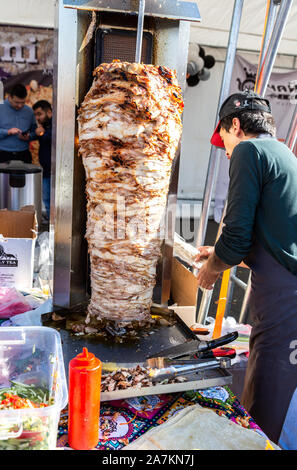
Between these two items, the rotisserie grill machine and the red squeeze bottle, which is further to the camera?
the rotisserie grill machine

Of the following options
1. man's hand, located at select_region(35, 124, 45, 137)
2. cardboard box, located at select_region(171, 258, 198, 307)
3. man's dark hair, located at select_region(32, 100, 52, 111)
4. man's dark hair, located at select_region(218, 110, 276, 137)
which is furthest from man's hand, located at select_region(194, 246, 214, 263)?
man's dark hair, located at select_region(32, 100, 52, 111)

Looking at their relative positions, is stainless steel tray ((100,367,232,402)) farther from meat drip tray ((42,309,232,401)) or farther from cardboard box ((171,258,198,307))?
cardboard box ((171,258,198,307))

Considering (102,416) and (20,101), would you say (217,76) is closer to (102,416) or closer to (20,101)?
(20,101)

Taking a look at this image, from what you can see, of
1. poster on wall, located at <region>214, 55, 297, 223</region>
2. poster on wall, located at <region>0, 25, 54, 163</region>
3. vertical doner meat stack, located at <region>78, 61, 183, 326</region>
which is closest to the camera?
vertical doner meat stack, located at <region>78, 61, 183, 326</region>

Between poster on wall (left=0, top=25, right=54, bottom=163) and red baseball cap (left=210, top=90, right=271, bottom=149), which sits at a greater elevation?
poster on wall (left=0, top=25, right=54, bottom=163)

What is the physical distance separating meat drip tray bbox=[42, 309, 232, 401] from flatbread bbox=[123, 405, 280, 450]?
0.13 metres

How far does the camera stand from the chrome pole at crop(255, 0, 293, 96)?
89.5 inches

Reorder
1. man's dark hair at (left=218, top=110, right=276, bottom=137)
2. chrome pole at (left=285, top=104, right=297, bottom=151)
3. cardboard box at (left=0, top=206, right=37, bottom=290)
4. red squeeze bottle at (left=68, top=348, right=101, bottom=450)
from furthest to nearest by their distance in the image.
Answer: cardboard box at (left=0, top=206, right=37, bottom=290)
chrome pole at (left=285, top=104, right=297, bottom=151)
man's dark hair at (left=218, top=110, right=276, bottom=137)
red squeeze bottle at (left=68, top=348, right=101, bottom=450)

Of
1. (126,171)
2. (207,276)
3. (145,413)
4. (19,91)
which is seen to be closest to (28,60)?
(19,91)

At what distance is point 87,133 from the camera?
6.68 ft

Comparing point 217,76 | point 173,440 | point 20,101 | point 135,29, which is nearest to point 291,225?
point 173,440

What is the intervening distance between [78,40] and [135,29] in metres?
0.33

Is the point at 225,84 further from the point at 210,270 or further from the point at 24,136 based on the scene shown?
the point at 24,136

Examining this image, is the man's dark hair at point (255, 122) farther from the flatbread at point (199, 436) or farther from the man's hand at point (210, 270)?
the flatbread at point (199, 436)
